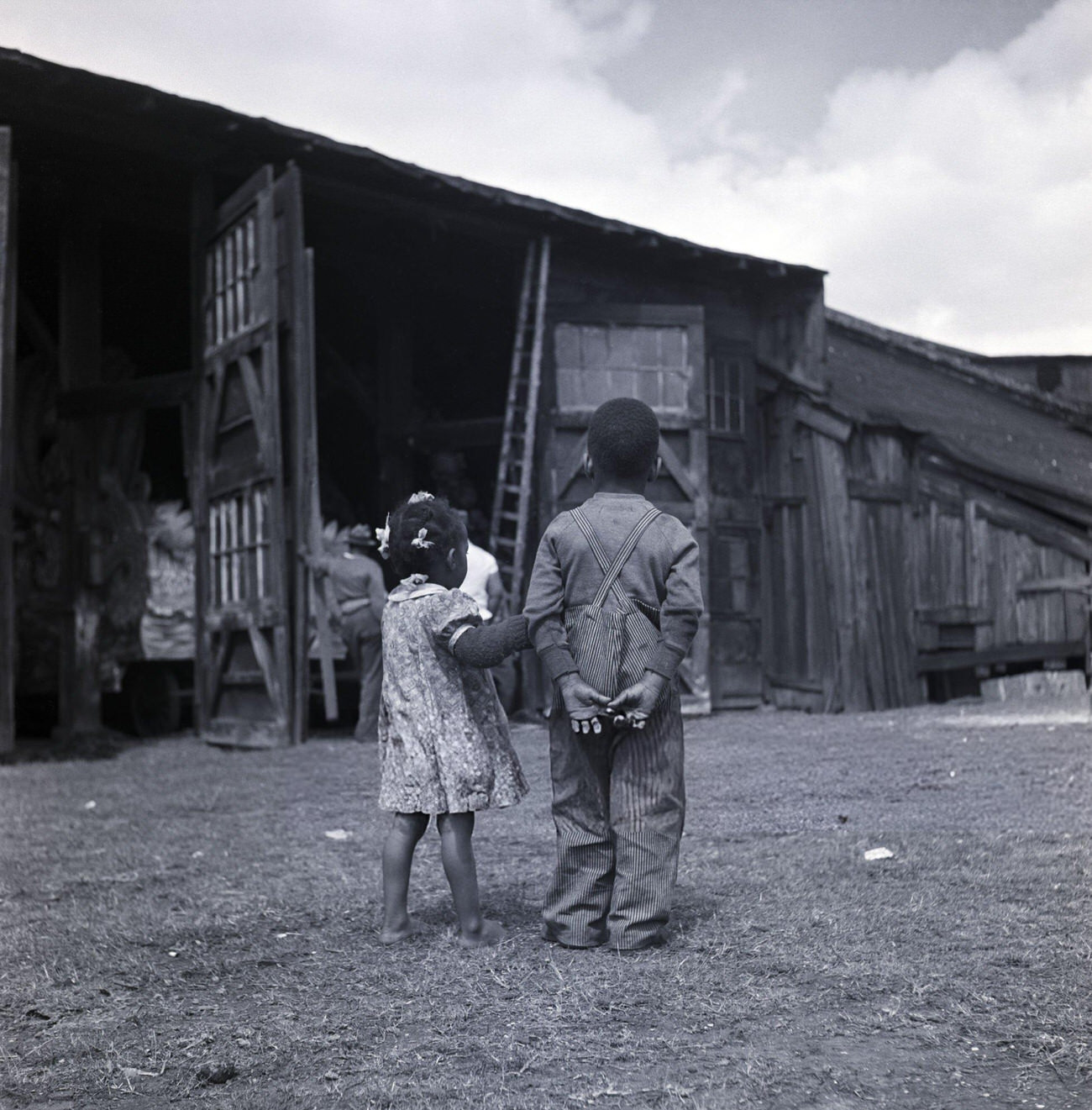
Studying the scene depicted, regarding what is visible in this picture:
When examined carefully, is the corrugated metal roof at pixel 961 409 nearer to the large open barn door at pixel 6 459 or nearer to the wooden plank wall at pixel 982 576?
the wooden plank wall at pixel 982 576

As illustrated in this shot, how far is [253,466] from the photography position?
8.77 metres

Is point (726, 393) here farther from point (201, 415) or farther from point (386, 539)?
point (386, 539)

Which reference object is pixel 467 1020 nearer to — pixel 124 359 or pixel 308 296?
pixel 308 296

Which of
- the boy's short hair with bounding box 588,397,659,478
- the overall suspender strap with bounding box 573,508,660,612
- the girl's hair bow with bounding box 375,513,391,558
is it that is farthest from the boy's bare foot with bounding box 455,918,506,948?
the boy's short hair with bounding box 588,397,659,478

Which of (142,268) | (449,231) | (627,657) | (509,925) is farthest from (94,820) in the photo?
(142,268)

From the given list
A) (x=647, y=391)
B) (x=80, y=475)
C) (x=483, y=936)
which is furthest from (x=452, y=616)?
(x=80, y=475)

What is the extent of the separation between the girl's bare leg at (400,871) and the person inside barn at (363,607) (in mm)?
5284

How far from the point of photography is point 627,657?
130 inches

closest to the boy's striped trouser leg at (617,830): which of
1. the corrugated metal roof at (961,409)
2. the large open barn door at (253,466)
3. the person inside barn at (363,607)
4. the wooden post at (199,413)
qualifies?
the large open barn door at (253,466)

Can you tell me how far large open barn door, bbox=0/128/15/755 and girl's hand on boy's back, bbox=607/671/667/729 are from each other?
232 inches

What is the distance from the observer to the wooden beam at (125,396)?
32.7ft

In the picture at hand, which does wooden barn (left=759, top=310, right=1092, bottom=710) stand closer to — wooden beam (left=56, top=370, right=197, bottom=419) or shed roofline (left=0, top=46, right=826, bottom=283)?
shed roofline (left=0, top=46, right=826, bottom=283)

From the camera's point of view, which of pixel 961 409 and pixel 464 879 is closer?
pixel 464 879

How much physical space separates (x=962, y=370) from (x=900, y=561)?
19.6 ft
